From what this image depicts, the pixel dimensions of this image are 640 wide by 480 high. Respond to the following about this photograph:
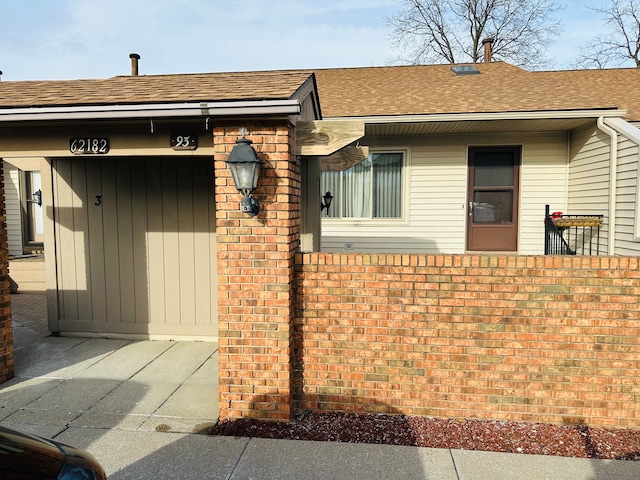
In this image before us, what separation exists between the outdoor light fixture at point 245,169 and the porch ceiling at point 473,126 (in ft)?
14.8

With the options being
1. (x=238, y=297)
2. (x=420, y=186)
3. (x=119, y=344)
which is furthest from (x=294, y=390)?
(x=420, y=186)

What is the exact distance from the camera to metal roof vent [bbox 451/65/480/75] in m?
9.81

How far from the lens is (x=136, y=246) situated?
612 centimetres

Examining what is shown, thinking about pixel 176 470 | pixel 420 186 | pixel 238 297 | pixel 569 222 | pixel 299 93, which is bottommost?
pixel 176 470

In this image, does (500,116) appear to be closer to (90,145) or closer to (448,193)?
(448,193)

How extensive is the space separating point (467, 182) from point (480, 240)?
1166 mm

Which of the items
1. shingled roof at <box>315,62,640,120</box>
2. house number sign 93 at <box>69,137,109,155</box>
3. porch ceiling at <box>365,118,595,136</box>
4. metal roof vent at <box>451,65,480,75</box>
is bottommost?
house number sign 93 at <box>69,137,109,155</box>

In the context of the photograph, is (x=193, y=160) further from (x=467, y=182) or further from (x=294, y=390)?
(x=467, y=182)

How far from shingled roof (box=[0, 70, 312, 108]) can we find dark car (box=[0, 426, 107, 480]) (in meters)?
2.74

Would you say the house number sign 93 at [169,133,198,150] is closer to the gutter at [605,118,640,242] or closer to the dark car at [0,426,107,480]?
the dark car at [0,426,107,480]

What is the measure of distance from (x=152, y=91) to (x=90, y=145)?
2.57 ft

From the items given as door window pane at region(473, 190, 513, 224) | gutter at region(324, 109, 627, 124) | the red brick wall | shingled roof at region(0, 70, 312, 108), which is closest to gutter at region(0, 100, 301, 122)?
shingled roof at region(0, 70, 312, 108)

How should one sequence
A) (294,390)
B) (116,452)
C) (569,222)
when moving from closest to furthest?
(116,452), (294,390), (569,222)

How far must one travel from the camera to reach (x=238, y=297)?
387 cm
